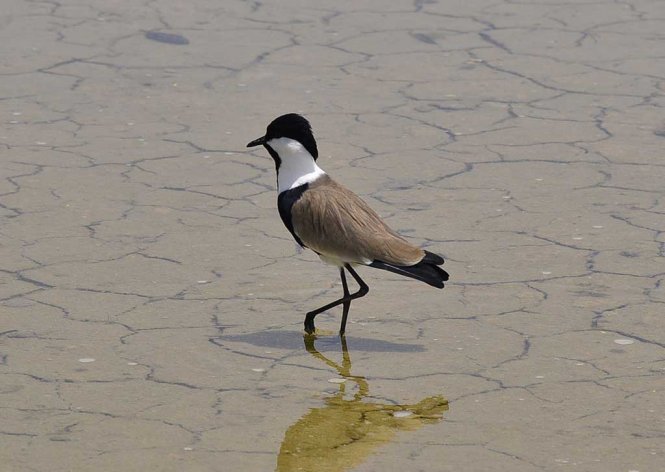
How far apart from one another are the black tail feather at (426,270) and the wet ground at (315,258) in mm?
307

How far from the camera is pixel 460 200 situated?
695 cm

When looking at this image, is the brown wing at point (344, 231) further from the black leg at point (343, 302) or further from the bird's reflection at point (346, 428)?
the bird's reflection at point (346, 428)

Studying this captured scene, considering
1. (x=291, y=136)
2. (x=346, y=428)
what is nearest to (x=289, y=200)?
(x=291, y=136)

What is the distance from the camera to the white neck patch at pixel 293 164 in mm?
5336

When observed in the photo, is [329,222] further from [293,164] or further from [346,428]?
[346,428]

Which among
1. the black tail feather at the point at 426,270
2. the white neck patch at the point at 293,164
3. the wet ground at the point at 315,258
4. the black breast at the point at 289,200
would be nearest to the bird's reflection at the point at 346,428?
the wet ground at the point at 315,258

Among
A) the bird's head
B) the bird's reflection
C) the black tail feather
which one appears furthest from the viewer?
the bird's head

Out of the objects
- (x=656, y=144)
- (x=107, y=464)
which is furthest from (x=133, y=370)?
(x=656, y=144)

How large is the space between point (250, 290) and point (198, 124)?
98.8 inches

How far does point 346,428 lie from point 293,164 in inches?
46.8

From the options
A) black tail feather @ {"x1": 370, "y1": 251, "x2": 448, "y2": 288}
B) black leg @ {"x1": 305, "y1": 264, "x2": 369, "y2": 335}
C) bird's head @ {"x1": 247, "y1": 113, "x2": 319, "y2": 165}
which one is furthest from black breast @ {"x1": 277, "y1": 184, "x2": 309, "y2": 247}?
black tail feather @ {"x1": 370, "y1": 251, "x2": 448, "y2": 288}

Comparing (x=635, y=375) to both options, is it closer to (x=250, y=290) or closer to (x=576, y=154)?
(x=250, y=290)

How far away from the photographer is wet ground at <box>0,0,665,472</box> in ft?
15.0

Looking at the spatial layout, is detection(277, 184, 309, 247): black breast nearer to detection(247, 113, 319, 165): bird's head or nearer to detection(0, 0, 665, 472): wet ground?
detection(247, 113, 319, 165): bird's head
